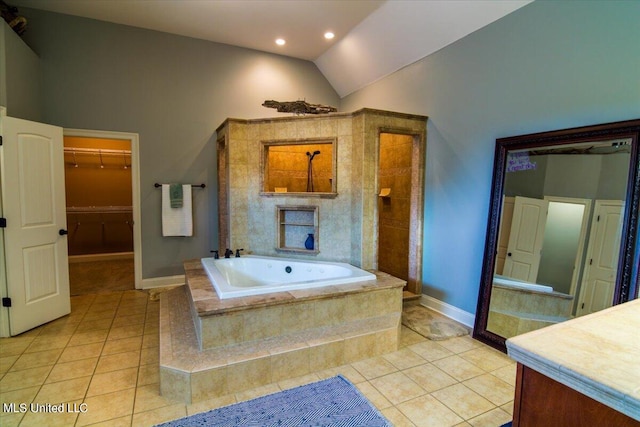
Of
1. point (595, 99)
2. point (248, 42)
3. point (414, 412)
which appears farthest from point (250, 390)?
point (248, 42)

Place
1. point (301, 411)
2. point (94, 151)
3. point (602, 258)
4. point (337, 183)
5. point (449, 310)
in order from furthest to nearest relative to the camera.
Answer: point (94, 151)
point (337, 183)
point (449, 310)
point (602, 258)
point (301, 411)

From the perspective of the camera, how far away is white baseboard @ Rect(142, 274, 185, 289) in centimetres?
446

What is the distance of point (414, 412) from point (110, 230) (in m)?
6.68

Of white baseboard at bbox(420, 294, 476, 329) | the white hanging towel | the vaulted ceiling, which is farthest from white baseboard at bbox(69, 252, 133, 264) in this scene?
white baseboard at bbox(420, 294, 476, 329)

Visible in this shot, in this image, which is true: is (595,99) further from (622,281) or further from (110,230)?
(110,230)

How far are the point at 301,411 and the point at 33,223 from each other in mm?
3230

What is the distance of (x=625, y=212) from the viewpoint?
84.9 inches

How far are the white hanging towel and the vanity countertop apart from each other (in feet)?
14.1

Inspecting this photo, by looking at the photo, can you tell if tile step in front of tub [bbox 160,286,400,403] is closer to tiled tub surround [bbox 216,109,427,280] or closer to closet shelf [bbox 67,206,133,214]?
tiled tub surround [bbox 216,109,427,280]

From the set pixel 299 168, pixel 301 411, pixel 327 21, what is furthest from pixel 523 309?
pixel 327 21

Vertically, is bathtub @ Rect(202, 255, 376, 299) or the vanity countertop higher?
the vanity countertop

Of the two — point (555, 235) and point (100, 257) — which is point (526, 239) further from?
point (100, 257)

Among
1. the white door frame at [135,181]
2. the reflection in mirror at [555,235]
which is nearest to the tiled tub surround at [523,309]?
the reflection in mirror at [555,235]

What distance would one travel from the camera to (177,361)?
219 centimetres
